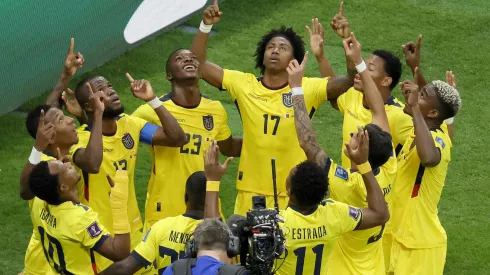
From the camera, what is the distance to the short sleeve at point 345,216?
7.30m

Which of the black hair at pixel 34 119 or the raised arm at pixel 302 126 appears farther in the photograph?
the black hair at pixel 34 119

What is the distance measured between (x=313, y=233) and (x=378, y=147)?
3.12ft

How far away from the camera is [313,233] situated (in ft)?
23.6

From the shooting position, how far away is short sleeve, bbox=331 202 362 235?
7.30m

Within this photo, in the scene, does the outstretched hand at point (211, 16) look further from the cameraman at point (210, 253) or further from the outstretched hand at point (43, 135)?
the cameraman at point (210, 253)

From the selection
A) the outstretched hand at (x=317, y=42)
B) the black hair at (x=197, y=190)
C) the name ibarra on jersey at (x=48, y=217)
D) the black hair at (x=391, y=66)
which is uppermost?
the outstretched hand at (x=317, y=42)

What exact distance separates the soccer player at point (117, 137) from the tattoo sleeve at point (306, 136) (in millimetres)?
1090

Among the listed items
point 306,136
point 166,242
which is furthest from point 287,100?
point 166,242

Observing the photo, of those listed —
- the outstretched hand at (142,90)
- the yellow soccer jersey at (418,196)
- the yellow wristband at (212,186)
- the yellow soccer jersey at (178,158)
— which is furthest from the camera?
the yellow soccer jersey at (178,158)

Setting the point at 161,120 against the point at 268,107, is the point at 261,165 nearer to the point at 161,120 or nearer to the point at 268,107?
the point at 268,107

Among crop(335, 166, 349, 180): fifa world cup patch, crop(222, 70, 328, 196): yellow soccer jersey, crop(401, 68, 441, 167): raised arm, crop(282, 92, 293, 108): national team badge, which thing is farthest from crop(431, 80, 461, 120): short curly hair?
crop(335, 166, 349, 180): fifa world cup patch

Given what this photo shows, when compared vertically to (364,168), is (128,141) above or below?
above

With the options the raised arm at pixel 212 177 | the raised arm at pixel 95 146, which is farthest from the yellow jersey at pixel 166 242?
the raised arm at pixel 95 146

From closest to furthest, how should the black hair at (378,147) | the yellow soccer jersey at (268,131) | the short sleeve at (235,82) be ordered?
the black hair at (378,147), the yellow soccer jersey at (268,131), the short sleeve at (235,82)
